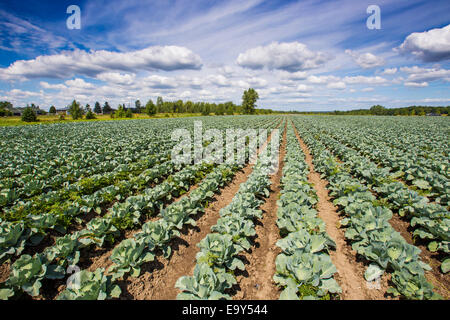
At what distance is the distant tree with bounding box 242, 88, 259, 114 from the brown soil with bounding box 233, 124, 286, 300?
338 ft

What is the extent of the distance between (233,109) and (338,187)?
11082 cm

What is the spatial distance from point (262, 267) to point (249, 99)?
346 ft

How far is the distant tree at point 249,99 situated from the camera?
104 m

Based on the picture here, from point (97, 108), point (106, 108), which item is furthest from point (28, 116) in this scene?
point (97, 108)

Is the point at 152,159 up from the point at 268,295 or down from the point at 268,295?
up

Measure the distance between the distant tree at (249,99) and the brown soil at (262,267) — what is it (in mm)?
103111

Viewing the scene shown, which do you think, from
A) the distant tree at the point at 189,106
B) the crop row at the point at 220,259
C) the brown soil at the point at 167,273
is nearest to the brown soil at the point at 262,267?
the crop row at the point at 220,259

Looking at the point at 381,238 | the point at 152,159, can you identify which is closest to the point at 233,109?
the point at 152,159

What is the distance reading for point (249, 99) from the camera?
103 m

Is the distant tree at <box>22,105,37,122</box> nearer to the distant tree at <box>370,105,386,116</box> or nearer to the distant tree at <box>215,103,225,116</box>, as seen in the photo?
the distant tree at <box>215,103,225,116</box>

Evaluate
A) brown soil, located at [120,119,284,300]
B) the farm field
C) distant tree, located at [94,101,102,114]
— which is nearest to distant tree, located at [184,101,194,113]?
distant tree, located at [94,101,102,114]
